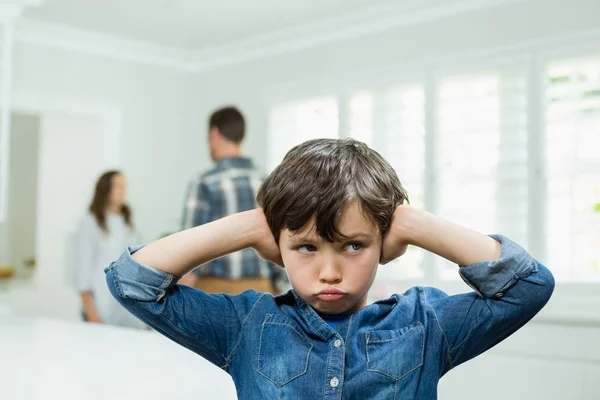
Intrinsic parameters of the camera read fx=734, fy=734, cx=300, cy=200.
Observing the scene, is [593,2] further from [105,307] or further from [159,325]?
[159,325]

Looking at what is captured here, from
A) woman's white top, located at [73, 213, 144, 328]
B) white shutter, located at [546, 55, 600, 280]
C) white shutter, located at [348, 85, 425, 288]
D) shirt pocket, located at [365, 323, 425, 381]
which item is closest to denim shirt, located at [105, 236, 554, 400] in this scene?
shirt pocket, located at [365, 323, 425, 381]

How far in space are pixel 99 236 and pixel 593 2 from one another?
288 centimetres

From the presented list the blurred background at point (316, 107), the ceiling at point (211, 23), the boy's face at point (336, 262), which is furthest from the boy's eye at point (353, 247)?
the ceiling at point (211, 23)

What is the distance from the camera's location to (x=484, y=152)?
4305mm

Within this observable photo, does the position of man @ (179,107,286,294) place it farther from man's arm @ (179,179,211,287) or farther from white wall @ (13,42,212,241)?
white wall @ (13,42,212,241)

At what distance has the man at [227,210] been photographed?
2.77 meters

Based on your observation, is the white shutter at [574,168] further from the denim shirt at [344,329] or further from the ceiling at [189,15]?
the denim shirt at [344,329]

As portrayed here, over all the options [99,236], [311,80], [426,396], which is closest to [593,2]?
[311,80]

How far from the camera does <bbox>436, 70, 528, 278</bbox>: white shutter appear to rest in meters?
4.17

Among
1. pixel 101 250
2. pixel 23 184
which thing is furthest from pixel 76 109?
pixel 101 250

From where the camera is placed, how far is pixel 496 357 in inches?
37.1

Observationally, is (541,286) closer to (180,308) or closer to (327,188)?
(327,188)

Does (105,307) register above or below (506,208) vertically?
below

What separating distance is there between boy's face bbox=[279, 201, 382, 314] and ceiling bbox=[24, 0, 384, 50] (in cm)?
409
